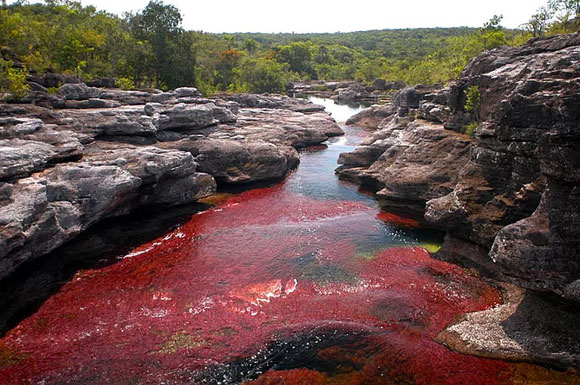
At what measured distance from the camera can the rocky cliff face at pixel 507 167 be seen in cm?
1445

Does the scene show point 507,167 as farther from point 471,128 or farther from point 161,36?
point 161,36

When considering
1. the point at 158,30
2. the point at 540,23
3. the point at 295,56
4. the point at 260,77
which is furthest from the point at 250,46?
the point at 540,23

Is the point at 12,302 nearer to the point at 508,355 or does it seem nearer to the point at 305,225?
the point at 305,225

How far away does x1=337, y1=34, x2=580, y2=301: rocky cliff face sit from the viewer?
1445 centimetres

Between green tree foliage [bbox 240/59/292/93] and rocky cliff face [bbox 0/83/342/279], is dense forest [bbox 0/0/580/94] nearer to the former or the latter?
green tree foliage [bbox 240/59/292/93]

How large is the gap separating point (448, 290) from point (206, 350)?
1200 cm

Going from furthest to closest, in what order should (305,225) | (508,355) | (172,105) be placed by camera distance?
1. (172,105)
2. (305,225)
3. (508,355)

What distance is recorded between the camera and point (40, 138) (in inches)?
896

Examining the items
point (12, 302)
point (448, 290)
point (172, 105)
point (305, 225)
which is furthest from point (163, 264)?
point (172, 105)

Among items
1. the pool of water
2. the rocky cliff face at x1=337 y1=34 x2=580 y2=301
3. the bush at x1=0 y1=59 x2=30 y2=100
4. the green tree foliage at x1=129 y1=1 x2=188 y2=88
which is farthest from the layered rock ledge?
the green tree foliage at x1=129 y1=1 x2=188 y2=88

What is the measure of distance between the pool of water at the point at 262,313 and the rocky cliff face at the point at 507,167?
9.86ft

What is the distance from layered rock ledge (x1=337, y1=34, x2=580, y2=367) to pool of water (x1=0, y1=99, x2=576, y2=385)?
7.06 feet

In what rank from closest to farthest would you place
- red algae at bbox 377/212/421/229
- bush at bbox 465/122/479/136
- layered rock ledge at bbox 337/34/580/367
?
layered rock ledge at bbox 337/34/580/367, red algae at bbox 377/212/421/229, bush at bbox 465/122/479/136

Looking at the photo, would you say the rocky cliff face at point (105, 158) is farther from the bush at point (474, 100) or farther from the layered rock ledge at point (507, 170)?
the bush at point (474, 100)
